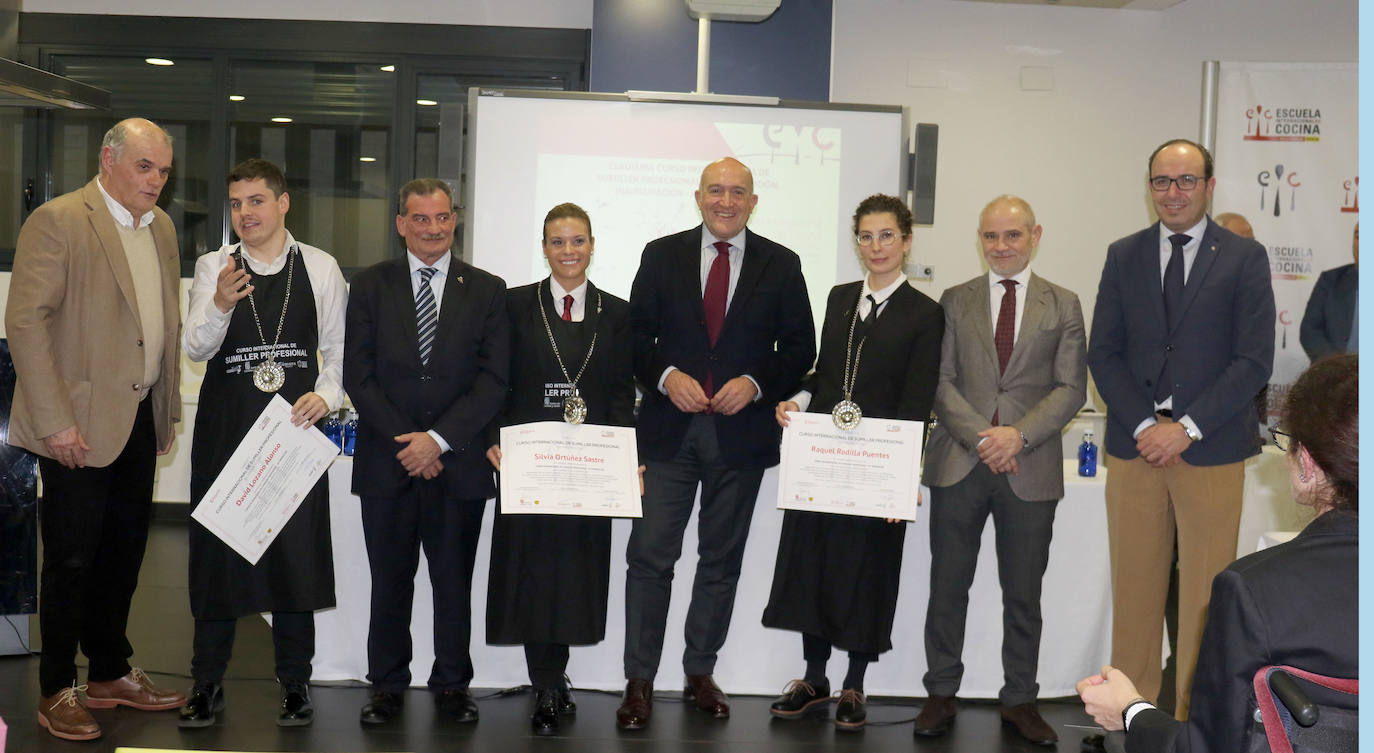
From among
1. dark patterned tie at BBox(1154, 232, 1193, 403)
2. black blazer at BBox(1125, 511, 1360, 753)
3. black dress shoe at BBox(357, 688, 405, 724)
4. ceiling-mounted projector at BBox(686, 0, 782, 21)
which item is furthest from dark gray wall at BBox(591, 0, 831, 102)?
black blazer at BBox(1125, 511, 1360, 753)

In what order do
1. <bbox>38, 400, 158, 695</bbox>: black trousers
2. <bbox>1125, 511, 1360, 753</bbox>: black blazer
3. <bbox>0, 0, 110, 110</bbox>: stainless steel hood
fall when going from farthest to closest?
<bbox>0, 0, 110, 110</bbox>: stainless steel hood
<bbox>38, 400, 158, 695</bbox>: black trousers
<bbox>1125, 511, 1360, 753</bbox>: black blazer

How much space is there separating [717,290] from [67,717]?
2358 mm

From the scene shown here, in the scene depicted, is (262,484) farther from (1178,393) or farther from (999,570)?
(1178,393)

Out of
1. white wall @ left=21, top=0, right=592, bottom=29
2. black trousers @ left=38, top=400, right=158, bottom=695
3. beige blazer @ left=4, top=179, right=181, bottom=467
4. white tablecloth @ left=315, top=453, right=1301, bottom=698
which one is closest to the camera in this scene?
beige blazer @ left=4, top=179, right=181, bottom=467

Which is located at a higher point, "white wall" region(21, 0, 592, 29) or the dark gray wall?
"white wall" region(21, 0, 592, 29)

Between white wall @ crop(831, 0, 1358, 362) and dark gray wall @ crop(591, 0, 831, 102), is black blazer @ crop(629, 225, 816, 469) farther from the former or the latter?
white wall @ crop(831, 0, 1358, 362)

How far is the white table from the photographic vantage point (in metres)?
3.96

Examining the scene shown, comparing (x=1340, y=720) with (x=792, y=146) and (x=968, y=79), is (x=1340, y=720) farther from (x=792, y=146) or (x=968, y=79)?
(x=968, y=79)

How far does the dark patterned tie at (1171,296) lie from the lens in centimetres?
352

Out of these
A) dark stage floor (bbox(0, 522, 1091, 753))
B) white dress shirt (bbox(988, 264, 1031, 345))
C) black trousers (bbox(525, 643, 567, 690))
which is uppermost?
white dress shirt (bbox(988, 264, 1031, 345))

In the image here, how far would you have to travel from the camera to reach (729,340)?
368 cm

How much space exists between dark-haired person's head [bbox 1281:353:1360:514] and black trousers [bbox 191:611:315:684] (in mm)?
2918

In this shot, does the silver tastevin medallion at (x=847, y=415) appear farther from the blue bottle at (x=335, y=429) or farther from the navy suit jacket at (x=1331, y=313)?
the navy suit jacket at (x=1331, y=313)

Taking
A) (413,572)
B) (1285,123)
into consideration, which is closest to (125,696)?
(413,572)
